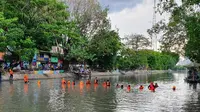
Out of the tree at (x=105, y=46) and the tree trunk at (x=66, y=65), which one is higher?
the tree at (x=105, y=46)

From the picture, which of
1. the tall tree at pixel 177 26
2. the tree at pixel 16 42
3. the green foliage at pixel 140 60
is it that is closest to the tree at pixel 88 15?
the green foliage at pixel 140 60

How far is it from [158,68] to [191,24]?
143 m

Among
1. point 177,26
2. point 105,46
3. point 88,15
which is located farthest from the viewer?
point 105,46

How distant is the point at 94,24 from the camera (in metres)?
73.7

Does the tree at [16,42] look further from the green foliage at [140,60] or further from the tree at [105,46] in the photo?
the green foliage at [140,60]

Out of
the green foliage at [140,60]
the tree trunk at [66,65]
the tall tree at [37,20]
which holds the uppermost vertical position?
the tall tree at [37,20]

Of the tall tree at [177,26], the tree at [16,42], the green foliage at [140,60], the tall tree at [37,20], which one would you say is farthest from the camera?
the green foliage at [140,60]

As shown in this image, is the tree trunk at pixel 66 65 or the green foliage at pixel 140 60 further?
the green foliage at pixel 140 60

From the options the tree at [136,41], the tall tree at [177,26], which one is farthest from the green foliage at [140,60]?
the tall tree at [177,26]

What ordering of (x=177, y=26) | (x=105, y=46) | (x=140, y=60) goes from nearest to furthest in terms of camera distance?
(x=177, y=26) → (x=105, y=46) → (x=140, y=60)

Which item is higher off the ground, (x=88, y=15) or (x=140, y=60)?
(x=88, y=15)

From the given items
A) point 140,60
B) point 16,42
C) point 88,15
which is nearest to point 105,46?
point 88,15

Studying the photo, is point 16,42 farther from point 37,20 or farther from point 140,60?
point 140,60

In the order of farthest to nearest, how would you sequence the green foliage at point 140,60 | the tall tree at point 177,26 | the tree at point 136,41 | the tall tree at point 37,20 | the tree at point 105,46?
1. the tree at point 136,41
2. the green foliage at point 140,60
3. the tree at point 105,46
4. the tall tree at point 37,20
5. the tall tree at point 177,26
